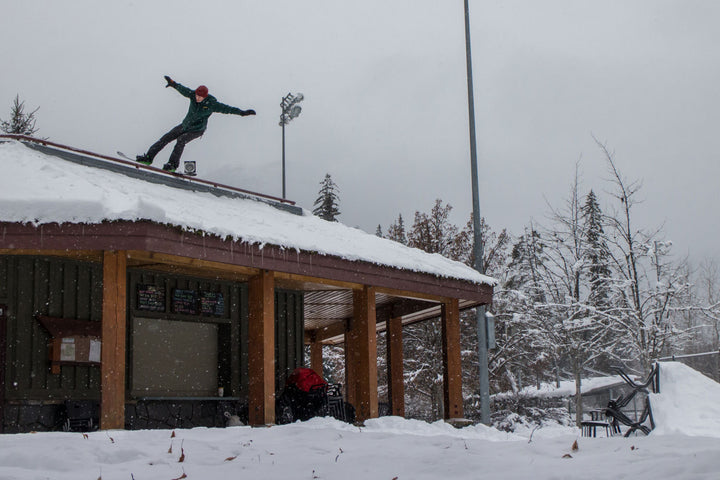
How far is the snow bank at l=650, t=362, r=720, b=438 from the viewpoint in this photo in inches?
266

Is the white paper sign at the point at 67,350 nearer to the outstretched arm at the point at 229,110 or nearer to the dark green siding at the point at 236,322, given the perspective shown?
the dark green siding at the point at 236,322

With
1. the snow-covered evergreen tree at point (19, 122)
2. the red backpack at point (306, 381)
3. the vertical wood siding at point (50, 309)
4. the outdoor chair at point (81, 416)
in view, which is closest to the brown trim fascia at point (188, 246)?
the red backpack at point (306, 381)

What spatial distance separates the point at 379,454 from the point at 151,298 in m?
5.63

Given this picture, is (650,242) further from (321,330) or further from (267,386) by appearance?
(267,386)

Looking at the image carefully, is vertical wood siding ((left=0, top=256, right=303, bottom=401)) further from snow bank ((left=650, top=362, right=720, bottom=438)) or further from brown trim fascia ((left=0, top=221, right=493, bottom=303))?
snow bank ((left=650, top=362, right=720, bottom=438))

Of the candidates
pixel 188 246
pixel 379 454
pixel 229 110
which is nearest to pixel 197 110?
pixel 229 110

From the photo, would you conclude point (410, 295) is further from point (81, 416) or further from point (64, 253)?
point (64, 253)

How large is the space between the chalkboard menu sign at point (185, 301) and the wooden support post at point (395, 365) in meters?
4.40

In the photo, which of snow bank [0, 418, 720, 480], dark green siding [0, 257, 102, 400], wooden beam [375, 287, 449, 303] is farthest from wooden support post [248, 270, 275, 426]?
wooden beam [375, 287, 449, 303]

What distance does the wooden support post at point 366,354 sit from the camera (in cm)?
1130

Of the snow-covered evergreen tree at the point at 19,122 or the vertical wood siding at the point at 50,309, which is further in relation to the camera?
the snow-covered evergreen tree at the point at 19,122

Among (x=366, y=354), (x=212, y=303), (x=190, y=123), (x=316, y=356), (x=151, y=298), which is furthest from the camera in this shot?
(x=316, y=356)

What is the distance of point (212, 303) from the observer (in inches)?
468

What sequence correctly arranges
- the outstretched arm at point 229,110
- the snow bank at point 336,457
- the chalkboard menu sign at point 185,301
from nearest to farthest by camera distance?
1. the snow bank at point 336,457
2. the chalkboard menu sign at point 185,301
3. the outstretched arm at point 229,110
